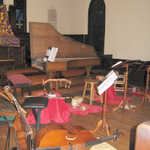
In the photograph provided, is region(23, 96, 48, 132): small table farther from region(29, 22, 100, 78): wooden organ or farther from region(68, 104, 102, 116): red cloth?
region(29, 22, 100, 78): wooden organ

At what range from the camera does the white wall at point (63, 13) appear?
23.5 ft

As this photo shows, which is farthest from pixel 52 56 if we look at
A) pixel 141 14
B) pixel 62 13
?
pixel 62 13

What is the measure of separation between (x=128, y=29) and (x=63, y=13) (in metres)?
2.52

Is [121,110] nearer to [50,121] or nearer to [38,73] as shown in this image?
[50,121]

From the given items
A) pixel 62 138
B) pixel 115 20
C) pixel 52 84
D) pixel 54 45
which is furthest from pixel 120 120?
pixel 115 20

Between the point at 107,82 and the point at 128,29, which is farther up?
the point at 128,29

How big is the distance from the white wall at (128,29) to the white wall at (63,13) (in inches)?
49.1

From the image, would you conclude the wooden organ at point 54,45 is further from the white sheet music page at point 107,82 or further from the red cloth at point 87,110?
the white sheet music page at point 107,82

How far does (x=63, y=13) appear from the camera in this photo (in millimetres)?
7980

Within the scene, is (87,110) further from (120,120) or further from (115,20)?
(115,20)

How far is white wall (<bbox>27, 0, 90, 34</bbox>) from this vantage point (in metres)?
7.17

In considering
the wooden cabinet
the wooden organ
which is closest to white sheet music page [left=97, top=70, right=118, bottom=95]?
the wooden organ

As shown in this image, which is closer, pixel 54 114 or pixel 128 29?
pixel 54 114

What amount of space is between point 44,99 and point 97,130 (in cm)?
95
